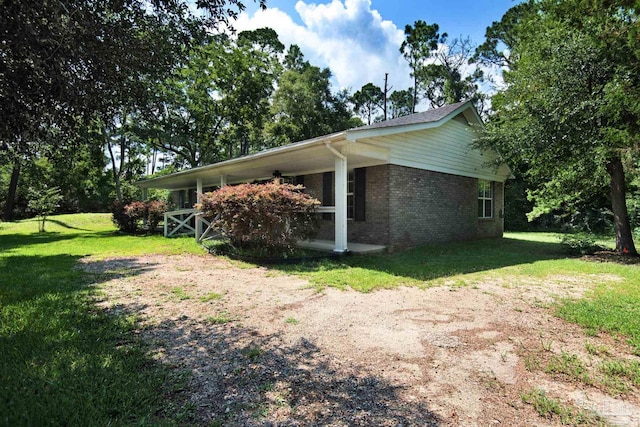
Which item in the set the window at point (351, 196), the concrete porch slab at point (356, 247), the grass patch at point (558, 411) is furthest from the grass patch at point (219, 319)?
the window at point (351, 196)

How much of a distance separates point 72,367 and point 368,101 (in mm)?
35498

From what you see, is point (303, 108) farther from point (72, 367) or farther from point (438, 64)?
point (72, 367)

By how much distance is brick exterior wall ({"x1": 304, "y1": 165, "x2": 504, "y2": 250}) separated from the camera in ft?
29.7

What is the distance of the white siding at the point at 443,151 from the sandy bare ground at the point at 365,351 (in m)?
4.68

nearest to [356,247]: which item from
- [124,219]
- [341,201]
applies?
[341,201]

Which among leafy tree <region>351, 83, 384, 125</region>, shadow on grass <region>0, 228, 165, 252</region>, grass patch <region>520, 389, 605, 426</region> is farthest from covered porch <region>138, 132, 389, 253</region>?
leafy tree <region>351, 83, 384, 125</region>

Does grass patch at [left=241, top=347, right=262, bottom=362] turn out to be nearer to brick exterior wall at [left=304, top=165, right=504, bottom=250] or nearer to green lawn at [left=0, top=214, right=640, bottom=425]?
green lawn at [left=0, top=214, right=640, bottom=425]

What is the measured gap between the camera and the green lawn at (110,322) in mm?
2109

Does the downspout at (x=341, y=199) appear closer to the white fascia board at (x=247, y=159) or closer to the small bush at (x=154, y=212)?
the white fascia board at (x=247, y=159)

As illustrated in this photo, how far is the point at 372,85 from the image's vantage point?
33.9 metres

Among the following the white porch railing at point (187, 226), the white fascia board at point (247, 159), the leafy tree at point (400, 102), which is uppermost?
the leafy tree at point (400, 102)

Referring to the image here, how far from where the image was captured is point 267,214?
24.4 feet

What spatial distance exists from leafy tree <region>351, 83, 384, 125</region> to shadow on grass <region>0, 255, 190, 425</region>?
3330cm

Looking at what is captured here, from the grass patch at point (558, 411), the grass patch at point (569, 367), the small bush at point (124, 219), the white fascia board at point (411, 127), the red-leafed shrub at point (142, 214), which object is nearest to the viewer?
the grass patch at point (558, 411)
